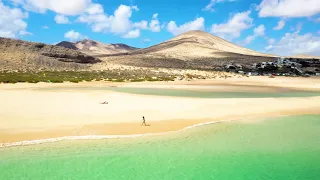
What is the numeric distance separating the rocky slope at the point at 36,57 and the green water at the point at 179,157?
226 feet

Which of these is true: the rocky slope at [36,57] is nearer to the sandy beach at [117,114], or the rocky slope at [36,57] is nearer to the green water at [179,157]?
the sandy beach at [117,114]

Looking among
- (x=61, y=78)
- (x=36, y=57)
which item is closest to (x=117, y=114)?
(x=61, y=78)

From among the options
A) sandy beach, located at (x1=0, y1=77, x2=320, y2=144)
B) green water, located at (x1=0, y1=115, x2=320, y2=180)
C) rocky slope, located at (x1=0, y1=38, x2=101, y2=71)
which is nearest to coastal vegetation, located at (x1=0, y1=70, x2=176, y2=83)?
rocky slope, located at (x1=0, y1=38, x2=101, y2=71)

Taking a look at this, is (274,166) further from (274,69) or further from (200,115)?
(274,69)

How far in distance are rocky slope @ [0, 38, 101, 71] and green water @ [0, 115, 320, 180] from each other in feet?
226

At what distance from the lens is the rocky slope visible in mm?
81938

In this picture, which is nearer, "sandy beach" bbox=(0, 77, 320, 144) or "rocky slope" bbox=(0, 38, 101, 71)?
"sandy beach" bbox=(0, 77, 320, 144)

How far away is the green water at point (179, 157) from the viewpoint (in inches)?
486

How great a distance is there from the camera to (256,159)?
553 inches

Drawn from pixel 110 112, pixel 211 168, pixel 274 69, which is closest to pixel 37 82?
pixel 110 112

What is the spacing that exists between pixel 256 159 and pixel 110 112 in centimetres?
1196

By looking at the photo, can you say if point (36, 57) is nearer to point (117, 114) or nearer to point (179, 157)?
point (117, 114)

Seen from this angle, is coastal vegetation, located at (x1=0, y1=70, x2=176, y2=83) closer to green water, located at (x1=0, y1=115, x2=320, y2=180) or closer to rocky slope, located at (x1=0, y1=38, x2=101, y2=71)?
rocky slope, located at (x1=0, y1=38, x2=101, y2=71)

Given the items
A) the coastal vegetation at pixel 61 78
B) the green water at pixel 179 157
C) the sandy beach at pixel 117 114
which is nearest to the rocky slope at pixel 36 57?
the coastal vegetation at pixel 61 78
